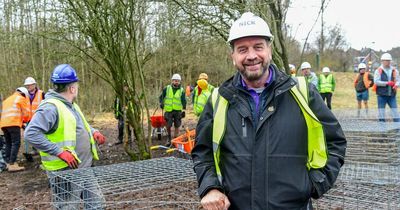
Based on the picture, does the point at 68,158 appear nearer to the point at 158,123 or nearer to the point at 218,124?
the point at 218,124

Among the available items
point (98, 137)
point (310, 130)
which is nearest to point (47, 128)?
point (98, 137)

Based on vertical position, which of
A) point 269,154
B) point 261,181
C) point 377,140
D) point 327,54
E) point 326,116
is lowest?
point 377,140

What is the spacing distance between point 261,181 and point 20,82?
19293 mm

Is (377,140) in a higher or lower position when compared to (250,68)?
lower

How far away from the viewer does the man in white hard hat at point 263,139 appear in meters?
2.05

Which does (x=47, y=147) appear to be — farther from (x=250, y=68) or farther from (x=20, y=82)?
(x=20, y=82)

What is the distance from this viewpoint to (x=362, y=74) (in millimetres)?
14719

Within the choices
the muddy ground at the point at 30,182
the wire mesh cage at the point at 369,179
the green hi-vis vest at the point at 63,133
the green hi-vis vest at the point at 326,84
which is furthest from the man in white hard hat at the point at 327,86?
the green hi-vis vest at the point at 63,133

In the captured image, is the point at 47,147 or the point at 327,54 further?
the point at 327,54

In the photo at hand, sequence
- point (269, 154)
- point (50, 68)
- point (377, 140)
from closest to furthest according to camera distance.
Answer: point (269, 154), point (377, 140), point (50, 68)

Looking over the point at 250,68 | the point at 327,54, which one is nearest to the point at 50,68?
Result: the point at 250,68

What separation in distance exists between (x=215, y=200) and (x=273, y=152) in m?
0.39

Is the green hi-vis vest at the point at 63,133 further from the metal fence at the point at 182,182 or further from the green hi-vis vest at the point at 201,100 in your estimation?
the green hi-vis vest at the point at 201,100

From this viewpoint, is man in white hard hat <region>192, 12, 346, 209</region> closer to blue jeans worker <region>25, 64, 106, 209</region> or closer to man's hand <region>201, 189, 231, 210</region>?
man's hand <region>201, 189, 231, 210</region>
